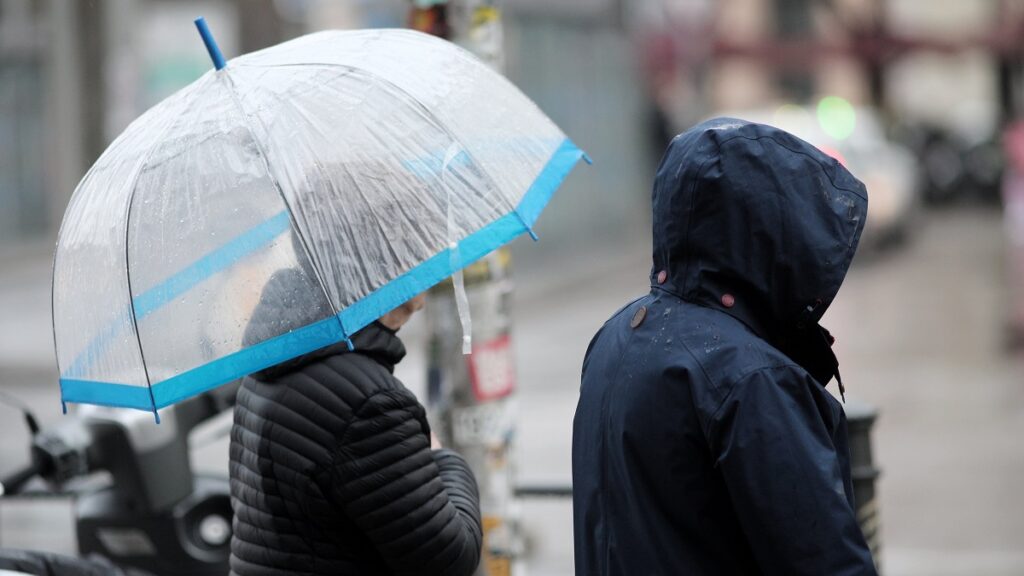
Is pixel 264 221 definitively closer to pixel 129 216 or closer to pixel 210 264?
pixel 210 264

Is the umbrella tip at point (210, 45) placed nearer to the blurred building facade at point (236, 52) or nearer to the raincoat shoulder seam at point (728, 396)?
the raincoat shoulder seam at point (728, 396)

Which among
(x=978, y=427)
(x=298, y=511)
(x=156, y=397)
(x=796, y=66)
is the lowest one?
(x=796, y=66)

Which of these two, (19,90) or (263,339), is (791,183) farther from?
(19,90)

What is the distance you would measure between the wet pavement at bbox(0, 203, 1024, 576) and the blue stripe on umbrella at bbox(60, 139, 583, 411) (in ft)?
11.7

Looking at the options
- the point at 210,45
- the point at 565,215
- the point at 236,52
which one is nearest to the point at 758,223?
the point at 210,45

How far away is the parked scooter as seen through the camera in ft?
14.6

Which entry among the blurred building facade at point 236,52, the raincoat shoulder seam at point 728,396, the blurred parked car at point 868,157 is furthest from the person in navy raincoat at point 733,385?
the blurred parked car at point 868,157

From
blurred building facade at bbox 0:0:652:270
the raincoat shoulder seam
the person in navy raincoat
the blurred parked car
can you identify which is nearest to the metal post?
the person in navy raincoat

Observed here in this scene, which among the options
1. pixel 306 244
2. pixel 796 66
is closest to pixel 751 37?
pixel 796 66

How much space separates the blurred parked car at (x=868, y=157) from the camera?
1762cm

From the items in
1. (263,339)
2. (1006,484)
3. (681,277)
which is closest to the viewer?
(681,277)

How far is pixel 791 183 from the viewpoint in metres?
2.26

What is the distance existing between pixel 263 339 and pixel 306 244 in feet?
0.68

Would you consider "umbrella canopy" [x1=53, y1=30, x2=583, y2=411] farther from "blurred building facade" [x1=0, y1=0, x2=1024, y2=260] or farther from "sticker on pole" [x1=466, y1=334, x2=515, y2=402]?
"blurred building facade" [x1=0, y1=0, x2=1024, y2=260]
